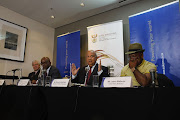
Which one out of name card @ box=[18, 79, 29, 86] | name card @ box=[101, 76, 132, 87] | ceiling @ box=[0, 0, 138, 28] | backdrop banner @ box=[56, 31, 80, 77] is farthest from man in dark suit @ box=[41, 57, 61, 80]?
name card @ box=[101, 76, 132, 87]

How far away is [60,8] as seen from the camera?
3.64 meters

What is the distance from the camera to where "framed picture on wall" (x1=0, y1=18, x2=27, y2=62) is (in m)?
3.47

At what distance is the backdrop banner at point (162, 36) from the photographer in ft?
8.30

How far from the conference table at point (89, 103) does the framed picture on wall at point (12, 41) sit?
2.10m

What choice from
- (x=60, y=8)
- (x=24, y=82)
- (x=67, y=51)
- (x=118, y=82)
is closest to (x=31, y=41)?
(x=67, y=51)

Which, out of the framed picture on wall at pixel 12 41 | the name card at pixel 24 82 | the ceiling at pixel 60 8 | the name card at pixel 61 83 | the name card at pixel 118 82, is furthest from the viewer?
the framed picture on wall at pixel 12 41

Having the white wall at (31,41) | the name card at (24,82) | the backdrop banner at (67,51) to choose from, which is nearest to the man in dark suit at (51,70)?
the name card at (24,82)

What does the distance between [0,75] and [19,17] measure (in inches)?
66.5

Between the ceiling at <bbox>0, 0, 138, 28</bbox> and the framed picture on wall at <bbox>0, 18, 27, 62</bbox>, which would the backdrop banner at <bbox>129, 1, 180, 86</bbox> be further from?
the framed picture on wall at <bbox>0, 18, 27, 62</bbox>

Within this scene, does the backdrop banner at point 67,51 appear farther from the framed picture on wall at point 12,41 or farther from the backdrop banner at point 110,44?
the framed picture on wall at point 12,41

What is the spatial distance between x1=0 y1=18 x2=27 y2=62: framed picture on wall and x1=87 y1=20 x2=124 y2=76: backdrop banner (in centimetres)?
195

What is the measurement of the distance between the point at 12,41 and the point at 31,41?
0.56 m

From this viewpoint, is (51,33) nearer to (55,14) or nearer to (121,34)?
(55,14)

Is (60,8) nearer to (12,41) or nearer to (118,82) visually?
(12,41)
